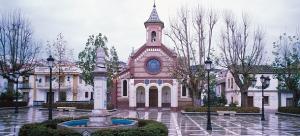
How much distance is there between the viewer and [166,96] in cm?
4962

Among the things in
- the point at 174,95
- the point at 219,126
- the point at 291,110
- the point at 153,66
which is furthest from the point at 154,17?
the point at 219,126

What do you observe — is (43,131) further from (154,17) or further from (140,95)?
(154,17)

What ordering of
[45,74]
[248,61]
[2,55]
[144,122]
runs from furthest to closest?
[45,74]
[2,55]
[248,61]
[144,122]

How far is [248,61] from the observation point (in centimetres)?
3741

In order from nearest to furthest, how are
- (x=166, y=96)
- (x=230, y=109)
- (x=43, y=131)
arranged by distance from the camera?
(x=43, y=131) → (x=230, y=109) → (x=166, y=96)

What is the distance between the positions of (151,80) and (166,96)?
12.5 feet

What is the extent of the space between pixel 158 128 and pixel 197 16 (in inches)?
1055

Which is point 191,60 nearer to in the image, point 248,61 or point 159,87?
point 248,61

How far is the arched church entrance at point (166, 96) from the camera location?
4909cm

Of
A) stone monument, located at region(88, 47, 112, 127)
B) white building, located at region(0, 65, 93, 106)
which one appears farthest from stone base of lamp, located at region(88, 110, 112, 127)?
white building, located at region(0, 65, 93, 106)

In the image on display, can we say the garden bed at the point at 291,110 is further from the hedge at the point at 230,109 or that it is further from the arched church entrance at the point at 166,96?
the arched church entrance at the point at 166,96

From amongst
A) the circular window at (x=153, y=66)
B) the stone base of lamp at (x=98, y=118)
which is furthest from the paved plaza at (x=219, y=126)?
the circular window at (x=153, y=66)

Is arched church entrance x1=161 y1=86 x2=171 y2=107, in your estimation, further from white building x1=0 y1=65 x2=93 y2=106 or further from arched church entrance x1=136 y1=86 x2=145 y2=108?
white building x1=0 y1=65 x2=93 y2=106

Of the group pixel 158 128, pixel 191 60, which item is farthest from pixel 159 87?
pixel 158 128
